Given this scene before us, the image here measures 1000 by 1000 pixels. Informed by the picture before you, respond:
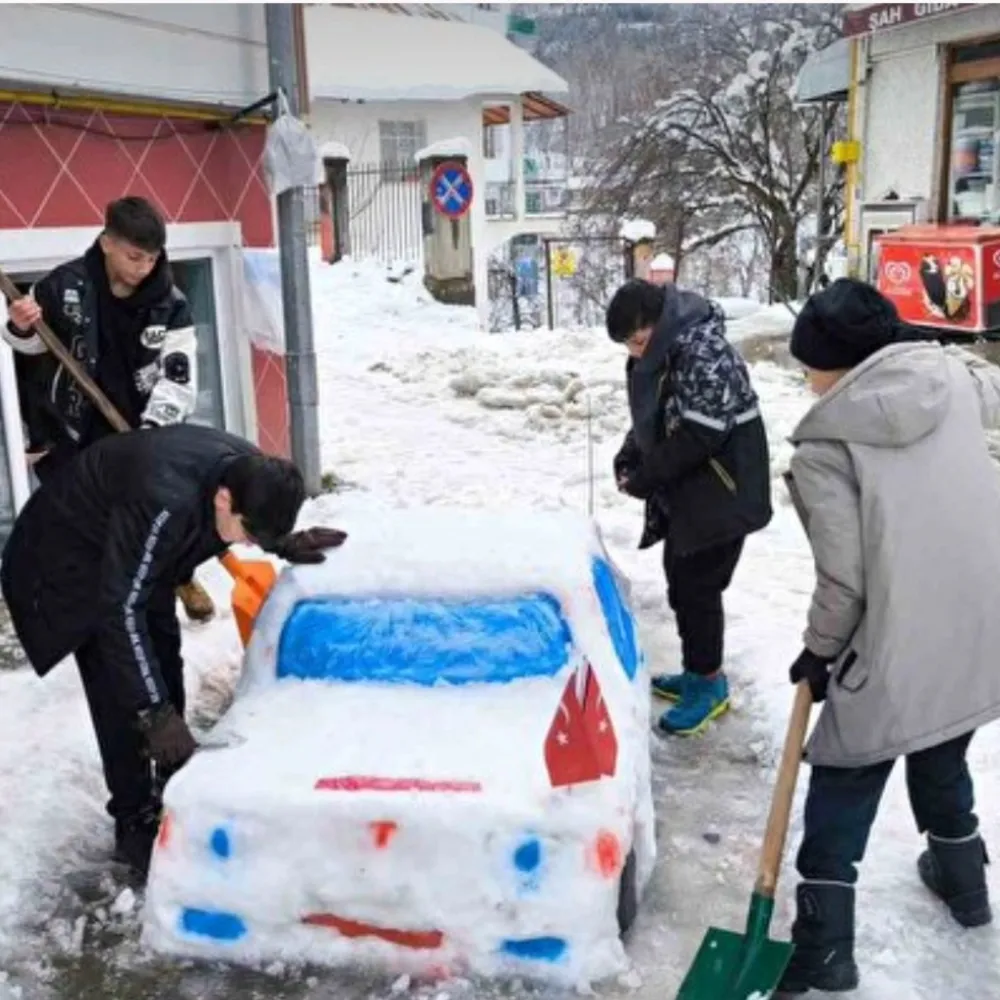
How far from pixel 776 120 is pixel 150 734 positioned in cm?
2196

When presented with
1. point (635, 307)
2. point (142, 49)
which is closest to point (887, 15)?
point (142, 49)

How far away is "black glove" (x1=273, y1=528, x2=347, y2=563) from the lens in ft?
11.9

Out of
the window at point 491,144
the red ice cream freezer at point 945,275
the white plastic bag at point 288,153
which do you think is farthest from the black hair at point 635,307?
the window at point 491,144

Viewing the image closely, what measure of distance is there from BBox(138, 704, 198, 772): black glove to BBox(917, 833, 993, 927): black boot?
2.04 m

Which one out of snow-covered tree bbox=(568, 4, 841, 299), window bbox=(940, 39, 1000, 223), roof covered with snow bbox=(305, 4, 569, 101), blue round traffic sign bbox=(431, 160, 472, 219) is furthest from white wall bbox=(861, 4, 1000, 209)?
roof covered with snow bbox=(305, 4, 569, 101)

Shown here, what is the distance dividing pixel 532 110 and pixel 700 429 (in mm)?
28058

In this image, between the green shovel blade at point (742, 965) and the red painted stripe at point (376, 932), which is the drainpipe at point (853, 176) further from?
the red painted stripe at point (376, 932)

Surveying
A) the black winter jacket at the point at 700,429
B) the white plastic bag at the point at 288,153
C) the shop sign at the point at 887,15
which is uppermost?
the shop sign at the point at 887,15

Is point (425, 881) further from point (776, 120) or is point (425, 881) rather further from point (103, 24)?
point (776, 120)

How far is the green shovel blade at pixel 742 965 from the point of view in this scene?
9.34 feet

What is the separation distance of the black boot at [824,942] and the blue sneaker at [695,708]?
1492 millimetres

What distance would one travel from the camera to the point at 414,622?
11.4 ft

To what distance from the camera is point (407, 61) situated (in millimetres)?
25844

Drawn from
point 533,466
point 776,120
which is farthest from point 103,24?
point 776,120
